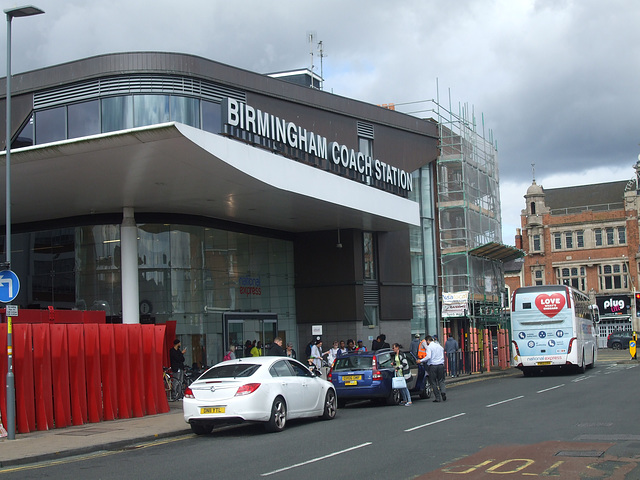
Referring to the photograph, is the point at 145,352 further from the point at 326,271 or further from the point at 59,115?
the point at 326,271

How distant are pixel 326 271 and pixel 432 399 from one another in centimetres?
1094

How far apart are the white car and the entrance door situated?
9074 millimetres

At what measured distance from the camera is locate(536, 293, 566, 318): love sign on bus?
31.3 metres

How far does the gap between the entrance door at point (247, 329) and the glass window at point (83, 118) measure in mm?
7268

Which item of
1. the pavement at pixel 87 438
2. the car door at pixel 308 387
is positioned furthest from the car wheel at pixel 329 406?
the pavement at pixel 87 438

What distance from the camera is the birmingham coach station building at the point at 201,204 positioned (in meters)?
21.5

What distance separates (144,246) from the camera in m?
26.3

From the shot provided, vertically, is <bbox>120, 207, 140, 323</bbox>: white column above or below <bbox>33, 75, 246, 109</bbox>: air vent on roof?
below

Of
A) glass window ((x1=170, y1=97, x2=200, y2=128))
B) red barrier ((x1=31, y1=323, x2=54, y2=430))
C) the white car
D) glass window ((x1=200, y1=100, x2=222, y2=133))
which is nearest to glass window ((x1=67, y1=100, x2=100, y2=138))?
glass window ((x1=170, y1=97, x2=200, y2=128))

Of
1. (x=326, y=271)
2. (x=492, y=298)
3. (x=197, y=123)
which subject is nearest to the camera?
(x=197, y=123)

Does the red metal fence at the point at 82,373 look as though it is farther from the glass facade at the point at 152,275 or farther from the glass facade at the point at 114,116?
the glass facade at the point at 114,116

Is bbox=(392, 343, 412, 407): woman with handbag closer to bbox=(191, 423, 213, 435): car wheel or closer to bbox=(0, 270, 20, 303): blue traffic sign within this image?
bbox=(191, 423, 213, 435): car wheel

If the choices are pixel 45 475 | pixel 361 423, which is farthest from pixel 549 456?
pixel 45 475

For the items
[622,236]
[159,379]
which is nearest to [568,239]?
[622,236]
